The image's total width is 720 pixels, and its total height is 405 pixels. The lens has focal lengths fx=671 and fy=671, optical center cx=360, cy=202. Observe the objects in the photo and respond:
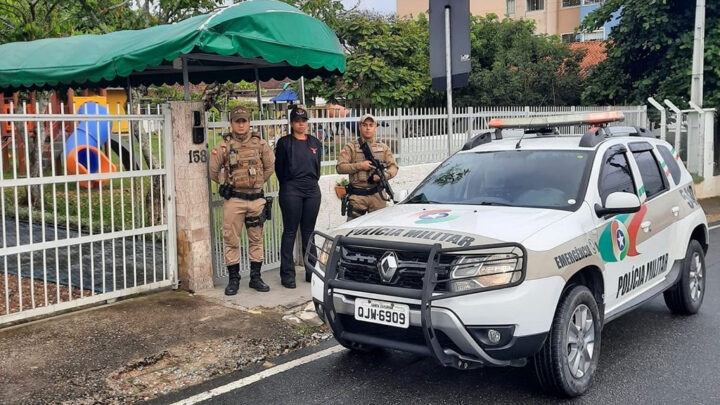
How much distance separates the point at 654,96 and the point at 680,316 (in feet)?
39.6

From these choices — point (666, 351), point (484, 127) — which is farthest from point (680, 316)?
point (484, 127)

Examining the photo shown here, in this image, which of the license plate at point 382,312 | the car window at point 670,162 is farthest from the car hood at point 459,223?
the car window at point 670,162

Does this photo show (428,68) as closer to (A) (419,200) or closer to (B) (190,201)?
(B) (190,201)

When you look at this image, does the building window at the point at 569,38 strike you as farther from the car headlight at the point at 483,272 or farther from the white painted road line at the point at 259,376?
the car headlight at the point at 483,272

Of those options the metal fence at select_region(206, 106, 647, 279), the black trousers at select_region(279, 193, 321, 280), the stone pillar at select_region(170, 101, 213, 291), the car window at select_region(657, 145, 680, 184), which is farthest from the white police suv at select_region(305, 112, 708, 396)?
the metal fence at select_region(206, 106, 647, 279)

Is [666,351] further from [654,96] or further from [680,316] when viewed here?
[654,96]

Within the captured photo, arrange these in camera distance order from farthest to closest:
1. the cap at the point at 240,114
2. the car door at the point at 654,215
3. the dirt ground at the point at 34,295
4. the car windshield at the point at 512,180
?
the cap at the point at 240,114 < the dirt ground at the point at 34,295 < the car door at the point at 654,215 < the car windshield at the point at 512,180

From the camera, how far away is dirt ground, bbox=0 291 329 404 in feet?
15.2

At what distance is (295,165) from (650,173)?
3.48m

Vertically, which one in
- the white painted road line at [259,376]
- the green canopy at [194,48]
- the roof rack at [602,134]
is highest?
the green canopy at [194,48]

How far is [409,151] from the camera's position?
10.6 m

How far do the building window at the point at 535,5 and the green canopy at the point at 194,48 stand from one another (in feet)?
116

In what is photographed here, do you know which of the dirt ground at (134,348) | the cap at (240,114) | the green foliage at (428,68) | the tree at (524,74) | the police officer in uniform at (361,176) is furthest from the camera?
the tree at (524,74)

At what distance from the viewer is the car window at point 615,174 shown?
5.10 meters
